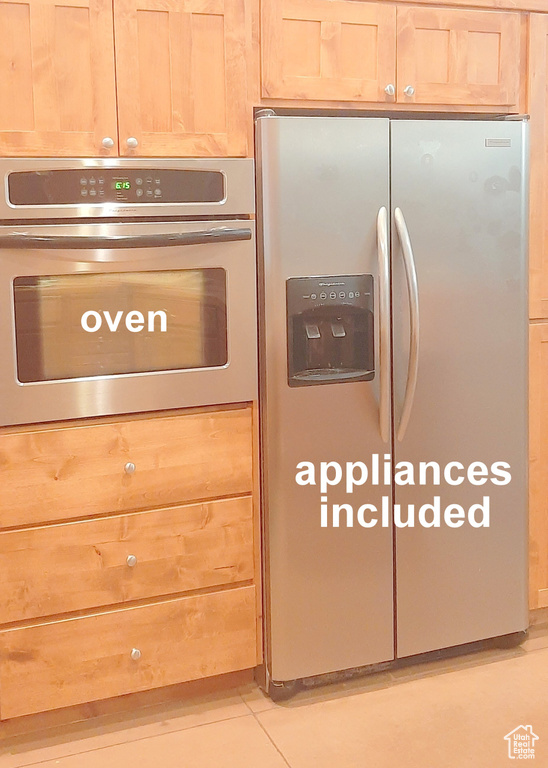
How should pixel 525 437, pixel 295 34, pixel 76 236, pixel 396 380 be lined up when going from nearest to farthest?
pixel 76 236 → pixel 295 34 → pixel 396 380 → pixel 525 437

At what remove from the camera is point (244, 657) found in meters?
2.37

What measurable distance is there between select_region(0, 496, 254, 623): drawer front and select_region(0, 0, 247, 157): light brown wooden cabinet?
896 mm

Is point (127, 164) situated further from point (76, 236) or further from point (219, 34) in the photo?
point (219, 34)

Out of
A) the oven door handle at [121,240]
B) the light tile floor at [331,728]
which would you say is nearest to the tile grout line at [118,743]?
the light tile floor at [331,728]

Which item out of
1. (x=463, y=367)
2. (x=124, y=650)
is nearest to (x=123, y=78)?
(x=463, y=367)

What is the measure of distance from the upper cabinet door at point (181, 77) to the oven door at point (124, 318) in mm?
200

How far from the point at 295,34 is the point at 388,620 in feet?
5.12

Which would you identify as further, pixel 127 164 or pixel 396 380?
pixel 396 380

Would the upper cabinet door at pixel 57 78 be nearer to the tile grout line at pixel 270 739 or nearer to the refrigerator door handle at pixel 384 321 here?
the refrigerator door handle at pixel 384 321

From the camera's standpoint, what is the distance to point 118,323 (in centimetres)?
215

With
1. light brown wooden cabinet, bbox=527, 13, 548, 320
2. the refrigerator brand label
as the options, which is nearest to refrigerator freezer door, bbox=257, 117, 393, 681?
the refrigerator brand label

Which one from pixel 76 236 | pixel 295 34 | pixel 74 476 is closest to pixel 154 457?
pixel 74 476

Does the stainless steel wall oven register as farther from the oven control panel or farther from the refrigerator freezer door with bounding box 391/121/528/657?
the refrigerator freezer door with bounding box 391/121/528/657

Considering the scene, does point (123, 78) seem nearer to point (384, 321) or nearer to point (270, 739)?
point (384, 321)
